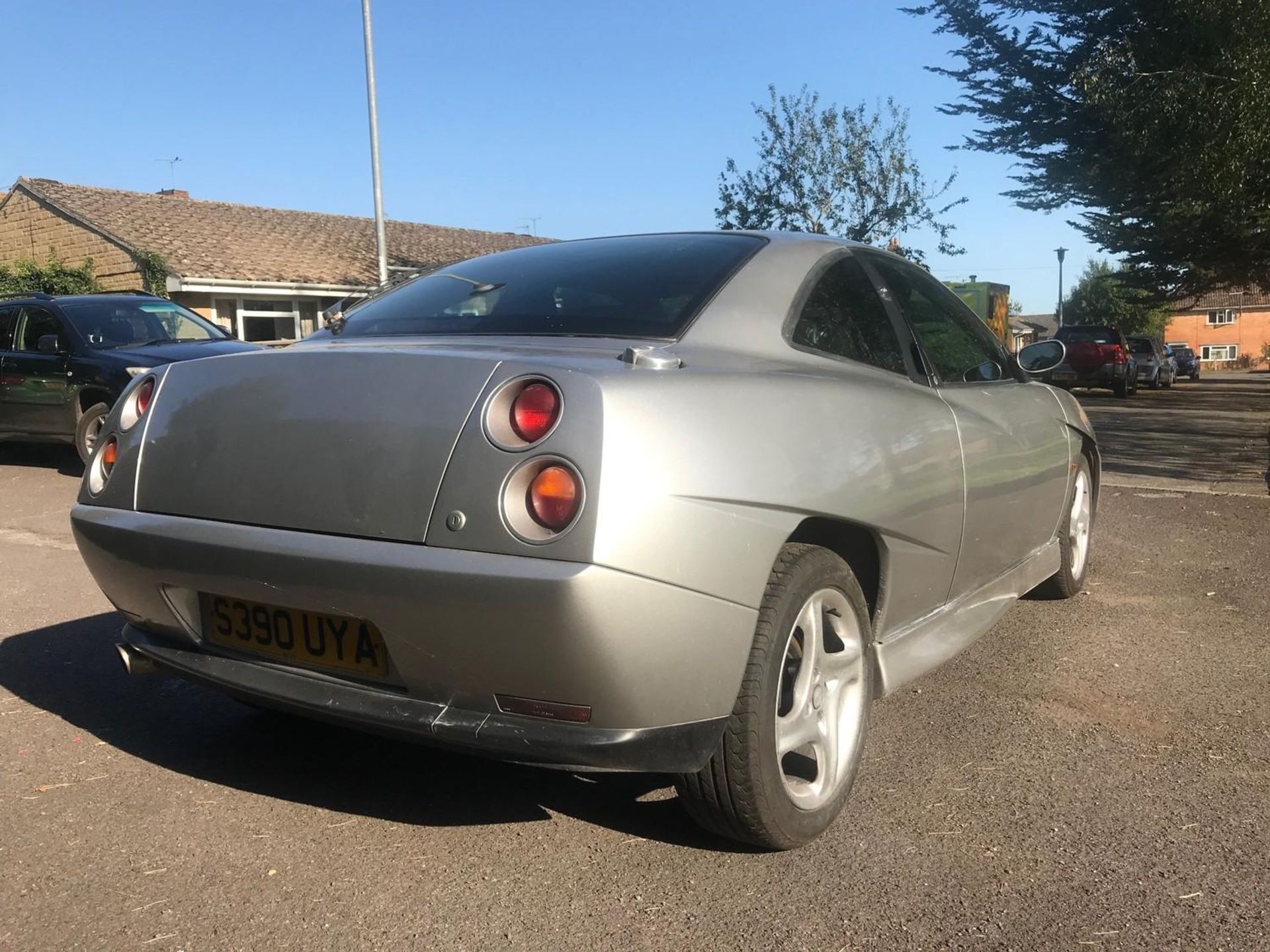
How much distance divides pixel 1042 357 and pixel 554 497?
3.18 meters

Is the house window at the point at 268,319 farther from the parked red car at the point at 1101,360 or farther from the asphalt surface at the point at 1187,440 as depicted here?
the parked red car at the point at 1101,360

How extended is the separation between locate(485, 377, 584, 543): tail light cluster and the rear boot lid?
3.3 inches

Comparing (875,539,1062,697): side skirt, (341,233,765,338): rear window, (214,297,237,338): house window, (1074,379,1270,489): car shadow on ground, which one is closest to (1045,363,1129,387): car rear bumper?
(1074,379,1270,489): car shadow on ground

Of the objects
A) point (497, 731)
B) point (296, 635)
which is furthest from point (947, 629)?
point (296, 635)

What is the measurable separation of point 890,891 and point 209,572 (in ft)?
5.55

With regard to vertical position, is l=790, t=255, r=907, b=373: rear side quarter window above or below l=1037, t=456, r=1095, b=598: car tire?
above

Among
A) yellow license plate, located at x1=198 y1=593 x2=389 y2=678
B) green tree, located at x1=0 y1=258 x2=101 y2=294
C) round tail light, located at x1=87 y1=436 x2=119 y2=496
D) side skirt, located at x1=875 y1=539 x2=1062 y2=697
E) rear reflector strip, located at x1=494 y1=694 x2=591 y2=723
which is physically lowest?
side skirt, located at x1=875 y1=539 x2=1062 y2=697

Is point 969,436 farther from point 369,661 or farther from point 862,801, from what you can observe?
point 369,661

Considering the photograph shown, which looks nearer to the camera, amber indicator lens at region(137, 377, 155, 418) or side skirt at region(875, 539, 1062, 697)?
amber indicator lens at region(137, 377, 155, 418)

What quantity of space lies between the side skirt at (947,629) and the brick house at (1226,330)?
81324 millimetres

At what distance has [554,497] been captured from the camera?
7.30 ft

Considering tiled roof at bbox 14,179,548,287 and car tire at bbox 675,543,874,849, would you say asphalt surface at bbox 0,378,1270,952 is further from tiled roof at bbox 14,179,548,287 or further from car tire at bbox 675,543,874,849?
tiled roof at bbox 14,179,548,287

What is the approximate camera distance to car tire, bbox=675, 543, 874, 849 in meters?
2.45

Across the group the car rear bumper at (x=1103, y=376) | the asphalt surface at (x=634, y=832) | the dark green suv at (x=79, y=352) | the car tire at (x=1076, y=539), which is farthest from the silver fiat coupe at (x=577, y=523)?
the car rear bumper at (x=1103, y=376)
